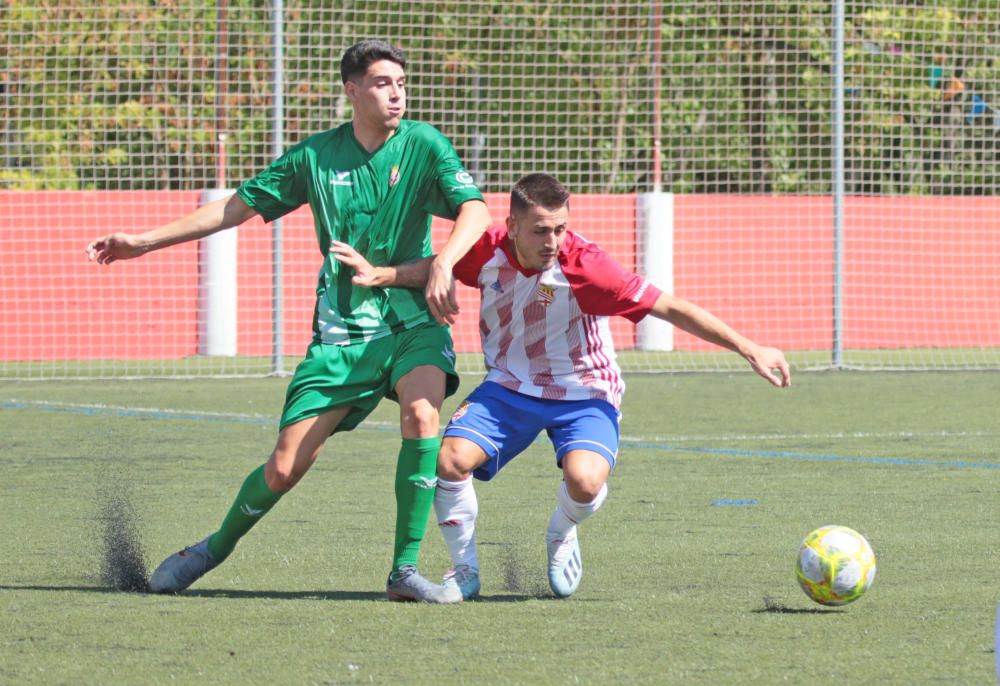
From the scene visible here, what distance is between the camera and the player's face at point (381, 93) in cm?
550

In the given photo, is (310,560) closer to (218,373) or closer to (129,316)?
(218,373)

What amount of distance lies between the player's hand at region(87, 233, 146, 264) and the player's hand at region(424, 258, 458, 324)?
1105 mm

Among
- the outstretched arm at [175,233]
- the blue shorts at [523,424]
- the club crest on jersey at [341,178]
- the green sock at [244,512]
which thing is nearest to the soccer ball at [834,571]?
the blue shorts at [523,424]

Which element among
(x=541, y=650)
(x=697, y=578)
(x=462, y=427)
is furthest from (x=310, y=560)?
(x=541, y=650)

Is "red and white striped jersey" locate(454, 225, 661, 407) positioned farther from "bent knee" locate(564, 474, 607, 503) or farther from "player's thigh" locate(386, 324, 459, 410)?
"bent knee" locate(564, 474, 607, 503)

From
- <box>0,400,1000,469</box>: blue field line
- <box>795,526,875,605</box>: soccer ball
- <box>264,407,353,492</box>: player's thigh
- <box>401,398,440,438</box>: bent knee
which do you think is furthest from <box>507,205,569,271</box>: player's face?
<box>0,400,1000,469</box>: blue field line

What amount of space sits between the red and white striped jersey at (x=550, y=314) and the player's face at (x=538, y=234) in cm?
8

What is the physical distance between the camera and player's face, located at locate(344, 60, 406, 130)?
5500 millimetres

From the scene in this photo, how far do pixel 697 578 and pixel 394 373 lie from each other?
1.21 metres

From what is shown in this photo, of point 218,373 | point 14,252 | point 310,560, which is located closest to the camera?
point 310,560

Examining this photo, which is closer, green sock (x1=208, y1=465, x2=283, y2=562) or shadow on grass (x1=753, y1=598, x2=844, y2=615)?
shadow on grass (x1=753, y1=598, x2=844, y2=615)

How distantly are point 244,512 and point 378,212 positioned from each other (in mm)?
1083

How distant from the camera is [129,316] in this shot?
17812 millimetres

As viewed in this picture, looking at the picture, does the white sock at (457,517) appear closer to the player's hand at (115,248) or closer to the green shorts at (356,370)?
the green shorts at (356,370)
